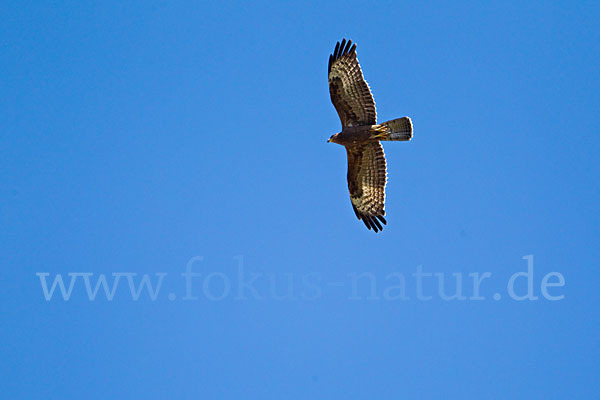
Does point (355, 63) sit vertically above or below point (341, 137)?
above

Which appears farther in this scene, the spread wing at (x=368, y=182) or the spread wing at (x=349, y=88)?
the spread wing at (x=368, y=182)

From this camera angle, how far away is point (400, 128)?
13266mm

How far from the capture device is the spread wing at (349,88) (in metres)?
13.1

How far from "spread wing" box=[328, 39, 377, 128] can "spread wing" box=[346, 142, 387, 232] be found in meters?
0.64

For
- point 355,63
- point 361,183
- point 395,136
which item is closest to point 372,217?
point 361,183

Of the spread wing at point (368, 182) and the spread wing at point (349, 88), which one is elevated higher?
the spread wing at point (349, 88)

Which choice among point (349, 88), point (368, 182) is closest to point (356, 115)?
point (349, 88)

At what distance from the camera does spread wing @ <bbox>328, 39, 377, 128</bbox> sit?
1310 centimetres

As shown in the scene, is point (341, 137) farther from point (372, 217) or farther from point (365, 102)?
point (372, 217)

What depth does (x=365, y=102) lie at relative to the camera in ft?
43.2

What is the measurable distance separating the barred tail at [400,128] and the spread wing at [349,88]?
273mm

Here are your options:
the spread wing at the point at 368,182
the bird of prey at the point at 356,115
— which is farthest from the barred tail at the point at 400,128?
the spread wing at the point at 368,182

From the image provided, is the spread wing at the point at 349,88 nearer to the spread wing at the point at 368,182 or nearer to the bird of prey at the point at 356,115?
the bird of prey at the point at 356,115

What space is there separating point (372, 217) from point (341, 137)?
1.78 meters
